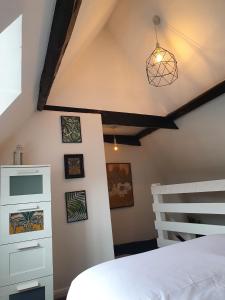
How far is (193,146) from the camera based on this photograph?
3.94 meters

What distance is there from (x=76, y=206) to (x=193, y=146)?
2335 mm

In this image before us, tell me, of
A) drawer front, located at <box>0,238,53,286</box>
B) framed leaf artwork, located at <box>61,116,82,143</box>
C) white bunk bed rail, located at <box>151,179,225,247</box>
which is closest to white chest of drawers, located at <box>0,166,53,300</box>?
drawer front, located at <box>0,238,53,286</box>

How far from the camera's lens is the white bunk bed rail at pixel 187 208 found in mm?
2609

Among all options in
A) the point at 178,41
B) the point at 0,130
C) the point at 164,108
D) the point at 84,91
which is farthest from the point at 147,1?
the point at 0,130

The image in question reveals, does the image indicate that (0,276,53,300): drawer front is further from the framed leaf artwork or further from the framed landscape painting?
the framed landscape painting

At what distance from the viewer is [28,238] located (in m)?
2.04

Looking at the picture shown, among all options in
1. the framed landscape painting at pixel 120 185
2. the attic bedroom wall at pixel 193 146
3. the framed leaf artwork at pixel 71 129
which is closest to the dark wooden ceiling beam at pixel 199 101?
the attic bedroom wall at pixel 193 146

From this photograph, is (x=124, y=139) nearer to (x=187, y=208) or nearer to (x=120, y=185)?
(x=120, y=185)

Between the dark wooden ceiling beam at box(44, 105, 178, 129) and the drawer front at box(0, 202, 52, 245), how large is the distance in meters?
1.37

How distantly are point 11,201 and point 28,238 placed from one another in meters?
0.37

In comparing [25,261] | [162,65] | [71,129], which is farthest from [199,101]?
[25,261]

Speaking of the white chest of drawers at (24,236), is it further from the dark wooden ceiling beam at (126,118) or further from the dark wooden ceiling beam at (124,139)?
the dark wooden ceiling beam at (124,139)

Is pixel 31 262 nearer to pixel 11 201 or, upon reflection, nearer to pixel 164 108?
pixel 11 201

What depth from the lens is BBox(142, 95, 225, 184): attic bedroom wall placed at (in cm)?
334
